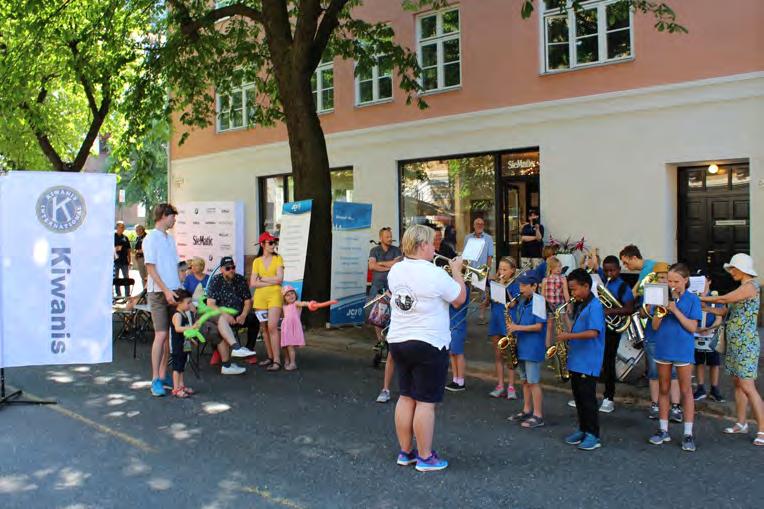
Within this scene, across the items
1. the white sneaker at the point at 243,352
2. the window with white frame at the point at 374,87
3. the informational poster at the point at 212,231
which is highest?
the window with white frame at the point at 374,87

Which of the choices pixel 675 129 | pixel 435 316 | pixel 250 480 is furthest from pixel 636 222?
pixel 250 480

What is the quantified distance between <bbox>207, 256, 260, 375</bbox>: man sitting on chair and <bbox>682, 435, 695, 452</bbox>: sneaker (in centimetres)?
530

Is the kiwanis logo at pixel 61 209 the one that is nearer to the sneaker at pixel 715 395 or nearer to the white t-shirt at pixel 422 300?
the white t-shirt at pixel 422 300

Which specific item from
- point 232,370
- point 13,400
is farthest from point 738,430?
point 13,400

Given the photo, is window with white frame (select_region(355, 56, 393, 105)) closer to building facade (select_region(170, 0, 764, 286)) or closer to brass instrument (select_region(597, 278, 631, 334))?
building facade (select_region(170, 0, 764, 286))

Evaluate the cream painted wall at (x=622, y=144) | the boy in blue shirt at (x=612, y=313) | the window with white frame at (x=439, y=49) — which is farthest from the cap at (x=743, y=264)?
the window with white frame at (x=439, y=49)

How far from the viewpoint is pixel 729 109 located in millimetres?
11555

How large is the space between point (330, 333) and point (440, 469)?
6.42m

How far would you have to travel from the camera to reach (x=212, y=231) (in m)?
14.3

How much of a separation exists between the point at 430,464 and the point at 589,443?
1.42m

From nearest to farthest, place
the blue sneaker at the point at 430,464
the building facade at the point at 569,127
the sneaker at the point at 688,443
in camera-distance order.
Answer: the blue sneaker at the point at 430,464
the sneaker at the point at 688,443
the building facade at the point at 569,127

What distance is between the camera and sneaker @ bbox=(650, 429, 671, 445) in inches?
234

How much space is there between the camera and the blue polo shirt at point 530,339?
641 cm

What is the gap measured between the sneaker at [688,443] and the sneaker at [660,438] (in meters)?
0.17
